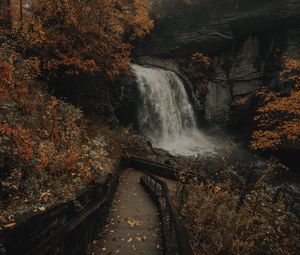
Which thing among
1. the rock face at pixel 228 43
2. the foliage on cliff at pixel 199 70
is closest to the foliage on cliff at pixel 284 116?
the rock face at pixel 228 43

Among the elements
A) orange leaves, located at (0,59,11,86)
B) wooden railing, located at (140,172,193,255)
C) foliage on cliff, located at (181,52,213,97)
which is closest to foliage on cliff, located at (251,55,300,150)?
foliage on cliff, located at (181,52,213,97)

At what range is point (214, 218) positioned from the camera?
7.16 m

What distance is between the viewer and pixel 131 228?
826 cm

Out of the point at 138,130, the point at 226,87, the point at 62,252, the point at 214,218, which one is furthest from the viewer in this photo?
the point at 226,87

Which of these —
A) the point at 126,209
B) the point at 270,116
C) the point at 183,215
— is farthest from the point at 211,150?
the point at 183,215

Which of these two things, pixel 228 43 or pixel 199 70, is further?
pixel 199 70

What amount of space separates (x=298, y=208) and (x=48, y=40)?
16.5m

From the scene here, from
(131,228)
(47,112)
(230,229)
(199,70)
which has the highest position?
(199,70)

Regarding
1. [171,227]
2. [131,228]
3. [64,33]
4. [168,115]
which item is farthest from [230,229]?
[168,115]

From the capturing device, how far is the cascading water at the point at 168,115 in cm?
2305

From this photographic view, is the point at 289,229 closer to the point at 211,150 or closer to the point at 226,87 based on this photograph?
the point at 211,150

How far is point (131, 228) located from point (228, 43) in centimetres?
2379

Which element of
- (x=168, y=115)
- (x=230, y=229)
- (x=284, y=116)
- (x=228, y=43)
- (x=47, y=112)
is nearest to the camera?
(x=230, y=229)

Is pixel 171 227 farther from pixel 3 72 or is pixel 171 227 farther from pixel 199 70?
pixel 199 70
